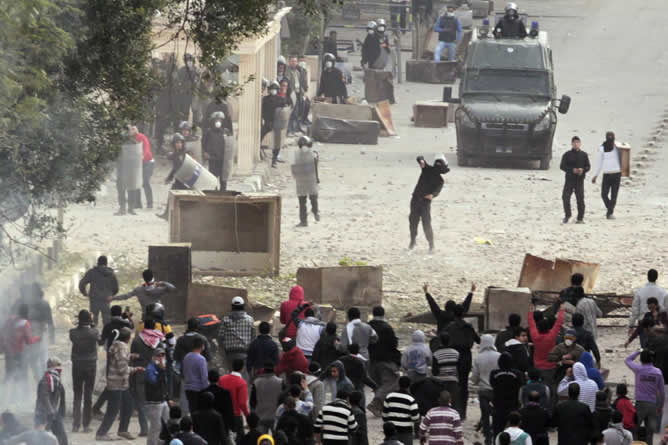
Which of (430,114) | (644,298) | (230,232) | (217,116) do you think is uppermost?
(430,114)

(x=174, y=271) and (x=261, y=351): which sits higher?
(x=174, y=271)

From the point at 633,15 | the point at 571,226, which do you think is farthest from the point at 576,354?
the point at 633,15

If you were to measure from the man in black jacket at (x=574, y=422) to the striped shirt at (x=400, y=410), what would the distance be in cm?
104

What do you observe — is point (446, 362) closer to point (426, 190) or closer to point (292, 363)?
point (292, 363)

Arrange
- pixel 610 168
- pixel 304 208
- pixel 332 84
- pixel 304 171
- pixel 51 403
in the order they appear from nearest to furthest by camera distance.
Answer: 1. pixel 51 403
2. pixel 304 171
3. pixel 304 208
4. pixel 610 168
5. pixel 332 84

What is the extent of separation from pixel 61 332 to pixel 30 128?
317 cm

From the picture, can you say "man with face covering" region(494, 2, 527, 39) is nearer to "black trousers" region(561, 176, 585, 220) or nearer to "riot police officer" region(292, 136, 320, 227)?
"black trousers" region(561, 176, 585, 220)

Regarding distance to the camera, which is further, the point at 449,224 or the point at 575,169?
the point at 449,224

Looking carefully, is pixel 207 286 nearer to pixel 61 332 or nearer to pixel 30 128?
pixel 61 332

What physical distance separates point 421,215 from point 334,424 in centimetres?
901

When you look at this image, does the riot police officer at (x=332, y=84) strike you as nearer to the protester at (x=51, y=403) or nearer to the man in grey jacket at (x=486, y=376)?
the man in grey jacket at (x=486, y=376)

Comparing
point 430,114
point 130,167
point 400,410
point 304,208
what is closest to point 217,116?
point 130,167

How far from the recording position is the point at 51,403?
10.5m

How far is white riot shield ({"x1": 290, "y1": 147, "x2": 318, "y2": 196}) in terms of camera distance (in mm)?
19609
